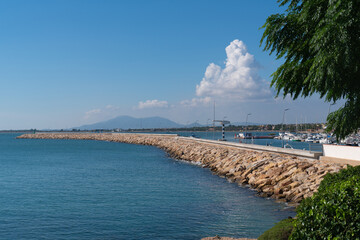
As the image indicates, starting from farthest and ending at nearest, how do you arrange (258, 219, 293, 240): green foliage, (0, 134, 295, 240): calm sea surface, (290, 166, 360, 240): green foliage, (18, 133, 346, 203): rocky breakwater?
(18, 133, 346, 203): rocky breakwater, (0, 134, 295, 240): calm sea surface, (258, 219, 293, 240): green foliage, (290, 166, 360, 240): green foliage

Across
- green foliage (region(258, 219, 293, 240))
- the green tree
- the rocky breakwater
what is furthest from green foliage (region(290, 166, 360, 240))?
the rocky breakwater

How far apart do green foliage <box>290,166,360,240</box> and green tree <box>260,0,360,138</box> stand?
3.56m

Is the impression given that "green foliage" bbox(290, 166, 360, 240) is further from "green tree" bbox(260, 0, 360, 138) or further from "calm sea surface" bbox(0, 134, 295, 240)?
"calm sea surface" bbox(0, 134, 295, 240)

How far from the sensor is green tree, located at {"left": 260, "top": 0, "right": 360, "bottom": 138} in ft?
30.5

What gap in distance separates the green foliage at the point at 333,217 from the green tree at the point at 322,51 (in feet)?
11.7

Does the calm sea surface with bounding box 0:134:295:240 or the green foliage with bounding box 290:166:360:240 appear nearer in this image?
the green foliage with bounding box 290:166:360:240

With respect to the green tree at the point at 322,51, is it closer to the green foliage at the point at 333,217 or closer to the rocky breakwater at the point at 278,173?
the green foliage at the point at 333,217

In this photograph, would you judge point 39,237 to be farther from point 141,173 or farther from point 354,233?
point 141,173

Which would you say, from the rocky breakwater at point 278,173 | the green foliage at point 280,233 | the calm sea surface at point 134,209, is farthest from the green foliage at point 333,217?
the rocky breakwater at point 278,173

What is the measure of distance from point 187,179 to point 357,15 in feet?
75.6

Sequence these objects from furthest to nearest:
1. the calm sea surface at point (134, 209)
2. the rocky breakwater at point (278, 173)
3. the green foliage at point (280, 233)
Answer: the rocky breakwater at point (278, 173) → the calm sea surface at point (134, 209) → the green foliage at point (280, 233)

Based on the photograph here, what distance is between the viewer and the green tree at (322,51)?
30.5 feet

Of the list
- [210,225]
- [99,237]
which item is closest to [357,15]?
[210,225]

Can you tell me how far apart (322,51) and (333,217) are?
4845mm
